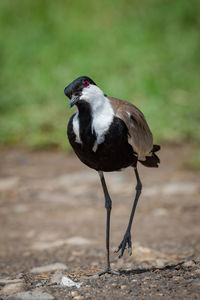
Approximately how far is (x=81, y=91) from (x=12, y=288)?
51.1 inches

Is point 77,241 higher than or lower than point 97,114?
lower

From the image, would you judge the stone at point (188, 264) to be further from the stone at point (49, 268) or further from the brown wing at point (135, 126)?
the stone at point (49, 268)

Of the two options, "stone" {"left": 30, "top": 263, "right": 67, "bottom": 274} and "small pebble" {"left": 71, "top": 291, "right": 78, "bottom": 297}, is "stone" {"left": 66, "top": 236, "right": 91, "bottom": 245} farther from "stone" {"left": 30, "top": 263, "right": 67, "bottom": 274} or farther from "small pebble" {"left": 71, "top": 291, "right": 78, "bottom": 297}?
"small pebble" {"left": 71, "top": 291, "right": 78, "bottom": 297}

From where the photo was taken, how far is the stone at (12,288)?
3.30m

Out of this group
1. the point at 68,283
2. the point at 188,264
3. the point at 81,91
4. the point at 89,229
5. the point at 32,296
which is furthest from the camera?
the point at 89,229

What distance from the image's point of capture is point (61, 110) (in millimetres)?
8891

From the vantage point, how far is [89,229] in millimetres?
5422

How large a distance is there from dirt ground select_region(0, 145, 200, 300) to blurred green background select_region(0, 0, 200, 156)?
0.70m

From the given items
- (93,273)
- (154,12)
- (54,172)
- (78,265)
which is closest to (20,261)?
(78,265)

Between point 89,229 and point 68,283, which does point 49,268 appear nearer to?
point 68,283

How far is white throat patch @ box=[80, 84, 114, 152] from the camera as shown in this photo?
11.4 ft

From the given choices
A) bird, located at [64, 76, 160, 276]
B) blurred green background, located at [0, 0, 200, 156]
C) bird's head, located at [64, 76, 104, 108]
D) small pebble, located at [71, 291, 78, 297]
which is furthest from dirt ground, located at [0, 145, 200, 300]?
bird's head, located at [64, 76, 104, 108]

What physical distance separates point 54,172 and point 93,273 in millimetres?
3279

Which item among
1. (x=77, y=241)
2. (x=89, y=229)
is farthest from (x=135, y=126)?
(x=89, y=229)
